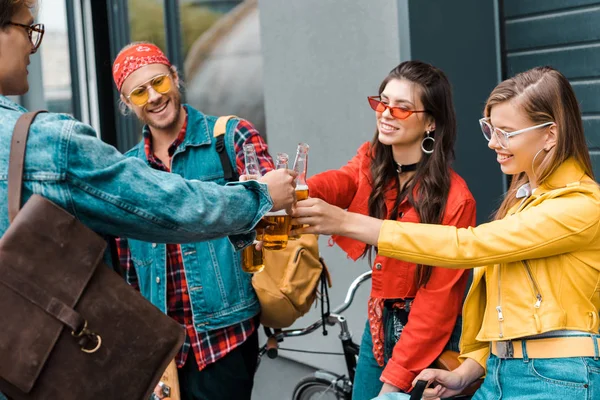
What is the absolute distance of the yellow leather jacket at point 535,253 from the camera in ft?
8.50

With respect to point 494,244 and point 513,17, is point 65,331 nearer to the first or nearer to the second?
Answer: point 494,244

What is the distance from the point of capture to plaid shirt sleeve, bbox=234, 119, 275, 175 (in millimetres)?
3662

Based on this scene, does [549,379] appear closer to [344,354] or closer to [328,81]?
[344,354]

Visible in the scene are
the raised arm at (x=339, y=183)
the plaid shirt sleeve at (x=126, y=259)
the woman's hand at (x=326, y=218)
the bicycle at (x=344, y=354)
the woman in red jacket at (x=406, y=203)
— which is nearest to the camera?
the woman's hand at (x=326, y=218)

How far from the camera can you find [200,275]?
366 cm

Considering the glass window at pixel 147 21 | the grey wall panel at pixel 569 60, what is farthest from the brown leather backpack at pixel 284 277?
the glass window at pixel 147 21

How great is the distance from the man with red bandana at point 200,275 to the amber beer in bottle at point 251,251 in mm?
131

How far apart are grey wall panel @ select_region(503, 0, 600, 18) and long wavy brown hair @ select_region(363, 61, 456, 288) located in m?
1.36

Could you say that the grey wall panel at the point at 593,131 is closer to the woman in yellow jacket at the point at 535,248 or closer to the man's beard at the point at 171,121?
the woman in yellow jacket at the point at 535,248

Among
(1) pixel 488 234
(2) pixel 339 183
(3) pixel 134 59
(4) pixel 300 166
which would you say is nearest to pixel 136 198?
(4) pixel 300 166

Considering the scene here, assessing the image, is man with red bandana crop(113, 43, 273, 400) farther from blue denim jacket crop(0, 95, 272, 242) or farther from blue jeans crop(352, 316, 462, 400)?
blue denim jacket crop(0, 95, 272, 242)

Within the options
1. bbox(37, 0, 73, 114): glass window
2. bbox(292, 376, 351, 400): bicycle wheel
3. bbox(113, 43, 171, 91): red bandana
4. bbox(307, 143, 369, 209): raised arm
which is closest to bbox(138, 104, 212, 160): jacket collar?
bbox(113, 43, 171, 91): red bandana

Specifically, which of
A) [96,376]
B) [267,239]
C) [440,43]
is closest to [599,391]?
[267,239]

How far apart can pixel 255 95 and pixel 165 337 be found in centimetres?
471
